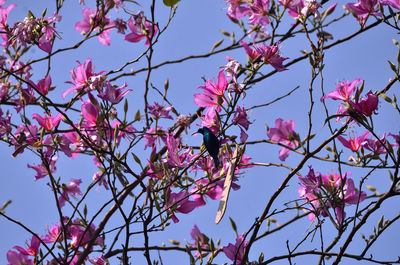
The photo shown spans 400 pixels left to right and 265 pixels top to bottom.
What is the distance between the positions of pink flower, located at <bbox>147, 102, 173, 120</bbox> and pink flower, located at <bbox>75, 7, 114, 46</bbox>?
0.67 meters

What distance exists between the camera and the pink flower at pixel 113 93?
76.0 inches

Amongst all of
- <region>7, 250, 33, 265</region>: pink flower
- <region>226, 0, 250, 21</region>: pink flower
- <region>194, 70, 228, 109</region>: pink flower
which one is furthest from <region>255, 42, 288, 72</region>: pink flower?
<region>7, 250, 33, 265</region>: pink flower

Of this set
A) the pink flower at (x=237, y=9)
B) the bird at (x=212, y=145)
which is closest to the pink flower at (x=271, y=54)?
the bird at (x=212, y=145)

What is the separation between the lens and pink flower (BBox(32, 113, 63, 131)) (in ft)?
6.88

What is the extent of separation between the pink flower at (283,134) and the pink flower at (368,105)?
1.34 feet

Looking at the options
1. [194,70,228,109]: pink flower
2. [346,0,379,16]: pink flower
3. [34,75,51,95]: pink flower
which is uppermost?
[346,0,379,16]: pink flower

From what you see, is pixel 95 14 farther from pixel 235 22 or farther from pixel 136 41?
pixel 235 22

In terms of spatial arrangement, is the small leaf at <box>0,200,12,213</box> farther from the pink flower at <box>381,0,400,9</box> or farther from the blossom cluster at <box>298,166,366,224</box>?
the pink flower at <box>381,0,400,9</box>

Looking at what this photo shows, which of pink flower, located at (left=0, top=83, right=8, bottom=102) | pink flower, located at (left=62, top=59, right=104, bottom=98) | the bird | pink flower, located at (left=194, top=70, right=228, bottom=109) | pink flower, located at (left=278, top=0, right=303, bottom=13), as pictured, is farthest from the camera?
pink flower, located at (left=0, top=83, right=8, bottom=102)

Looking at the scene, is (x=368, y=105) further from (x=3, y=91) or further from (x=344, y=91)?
(x=3, y=91)

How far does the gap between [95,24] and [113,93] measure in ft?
3.16

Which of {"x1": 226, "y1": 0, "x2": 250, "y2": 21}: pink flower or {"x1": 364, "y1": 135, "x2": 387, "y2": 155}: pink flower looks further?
{"x1": 226, "y1": 0, "x2": 250, "y2": 21}: pink flower

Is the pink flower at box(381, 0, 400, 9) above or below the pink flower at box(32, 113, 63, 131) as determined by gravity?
above

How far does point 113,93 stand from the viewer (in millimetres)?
1942
